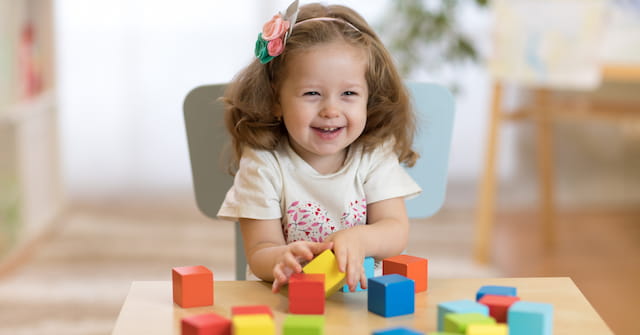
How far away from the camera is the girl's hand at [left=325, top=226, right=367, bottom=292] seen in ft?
2.77

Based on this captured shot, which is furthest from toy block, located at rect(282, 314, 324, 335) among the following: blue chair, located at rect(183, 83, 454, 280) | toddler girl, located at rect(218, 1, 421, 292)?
blue chair, located at rect(183, 83, 454, 280)

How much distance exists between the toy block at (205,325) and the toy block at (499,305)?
243 millimetres

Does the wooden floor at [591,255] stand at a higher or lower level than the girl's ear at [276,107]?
lower

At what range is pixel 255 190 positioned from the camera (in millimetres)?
1074

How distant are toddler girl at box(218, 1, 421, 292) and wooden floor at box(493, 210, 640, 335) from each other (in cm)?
117

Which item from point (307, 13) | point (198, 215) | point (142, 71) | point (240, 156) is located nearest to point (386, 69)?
point (307, 13)

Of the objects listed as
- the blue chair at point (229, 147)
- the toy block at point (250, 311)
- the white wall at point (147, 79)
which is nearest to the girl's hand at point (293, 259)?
the toy block at point (250, 311)

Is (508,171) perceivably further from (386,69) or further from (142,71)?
(386,69)

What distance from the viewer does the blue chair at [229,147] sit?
1256 mm

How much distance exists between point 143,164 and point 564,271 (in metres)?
1.91

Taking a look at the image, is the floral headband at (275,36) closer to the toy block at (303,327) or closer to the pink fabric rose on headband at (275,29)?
the pink fabric rose on headband at (275,29)

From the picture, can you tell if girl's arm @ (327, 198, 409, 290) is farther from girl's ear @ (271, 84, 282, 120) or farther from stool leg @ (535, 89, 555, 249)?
stool leg @ (535, 89, 555, 249)

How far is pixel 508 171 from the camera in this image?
3.60m

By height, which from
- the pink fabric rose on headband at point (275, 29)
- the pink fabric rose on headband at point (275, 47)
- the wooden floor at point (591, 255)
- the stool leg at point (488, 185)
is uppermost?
the pink fabric rose on headband at point (275, 29)
